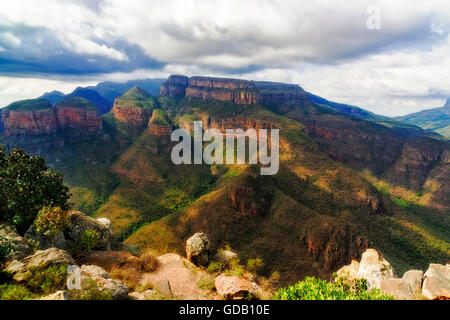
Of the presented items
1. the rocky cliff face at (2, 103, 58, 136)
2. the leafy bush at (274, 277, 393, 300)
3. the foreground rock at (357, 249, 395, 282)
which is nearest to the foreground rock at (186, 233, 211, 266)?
the leafy bush at (274, 277, 393, 300)

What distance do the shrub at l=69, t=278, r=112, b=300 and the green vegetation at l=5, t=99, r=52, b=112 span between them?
16807cm

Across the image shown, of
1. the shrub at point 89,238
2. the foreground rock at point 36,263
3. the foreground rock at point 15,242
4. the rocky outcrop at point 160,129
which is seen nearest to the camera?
the foreground rock at point 36,263

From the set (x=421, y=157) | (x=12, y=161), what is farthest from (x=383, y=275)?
(x=421, y=157)

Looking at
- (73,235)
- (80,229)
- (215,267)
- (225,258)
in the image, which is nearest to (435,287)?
(215,267)

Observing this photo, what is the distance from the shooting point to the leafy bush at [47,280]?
41.7 feet

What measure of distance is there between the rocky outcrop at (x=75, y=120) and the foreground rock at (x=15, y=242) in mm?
147269

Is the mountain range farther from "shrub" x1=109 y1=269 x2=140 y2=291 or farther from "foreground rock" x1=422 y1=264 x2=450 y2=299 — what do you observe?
"foreground rock" x1=422 y1=264 x2=450 y2=299

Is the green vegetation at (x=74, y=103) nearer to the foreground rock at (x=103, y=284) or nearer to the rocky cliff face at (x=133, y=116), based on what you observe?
the rocky cliff face at (x=133, y=116)

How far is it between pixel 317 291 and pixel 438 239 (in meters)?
87.7

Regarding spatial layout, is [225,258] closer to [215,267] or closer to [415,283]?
[215,267]

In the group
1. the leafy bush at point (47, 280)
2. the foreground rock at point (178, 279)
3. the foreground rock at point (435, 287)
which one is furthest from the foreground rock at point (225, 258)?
the foreground rock at point (435, 287)

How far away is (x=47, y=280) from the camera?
1305 cm

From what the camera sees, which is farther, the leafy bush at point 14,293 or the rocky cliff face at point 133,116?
the rocky cliff face at point 133,116

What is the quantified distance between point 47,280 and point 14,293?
185 cm
